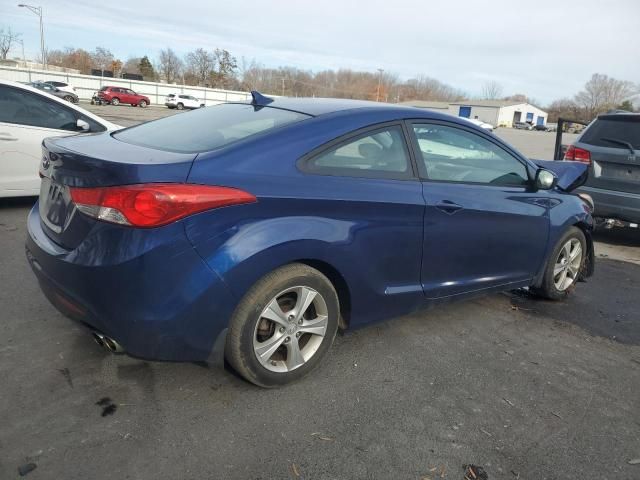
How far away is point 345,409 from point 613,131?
580 centimetres

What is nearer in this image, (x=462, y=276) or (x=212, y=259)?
(x=212, y=259)

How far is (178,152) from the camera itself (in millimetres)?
2656

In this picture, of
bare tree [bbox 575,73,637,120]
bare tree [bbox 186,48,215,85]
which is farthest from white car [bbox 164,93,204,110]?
bare tree [bbox 575,73,637,120]

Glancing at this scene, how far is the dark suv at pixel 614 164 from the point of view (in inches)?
251

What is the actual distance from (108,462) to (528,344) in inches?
112

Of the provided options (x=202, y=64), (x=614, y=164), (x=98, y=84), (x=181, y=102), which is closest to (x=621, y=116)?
(x=614, y=164)

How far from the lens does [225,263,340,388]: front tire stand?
8.55ft

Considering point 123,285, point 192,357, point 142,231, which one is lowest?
point 192,357

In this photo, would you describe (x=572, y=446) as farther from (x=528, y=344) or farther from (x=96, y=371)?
(x=96, y=371)

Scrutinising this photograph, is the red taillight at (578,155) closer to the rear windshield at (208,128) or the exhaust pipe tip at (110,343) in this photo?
the rear windshield at (208,128)

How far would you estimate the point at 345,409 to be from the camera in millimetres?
2750

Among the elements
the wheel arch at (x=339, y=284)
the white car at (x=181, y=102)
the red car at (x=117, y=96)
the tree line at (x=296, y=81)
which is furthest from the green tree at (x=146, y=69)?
the wheel arch at (x=339, y=284)

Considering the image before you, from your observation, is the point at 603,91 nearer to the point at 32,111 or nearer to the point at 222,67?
the point at 222,67

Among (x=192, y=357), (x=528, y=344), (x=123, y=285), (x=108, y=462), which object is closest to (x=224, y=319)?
(x=192, y=357)
